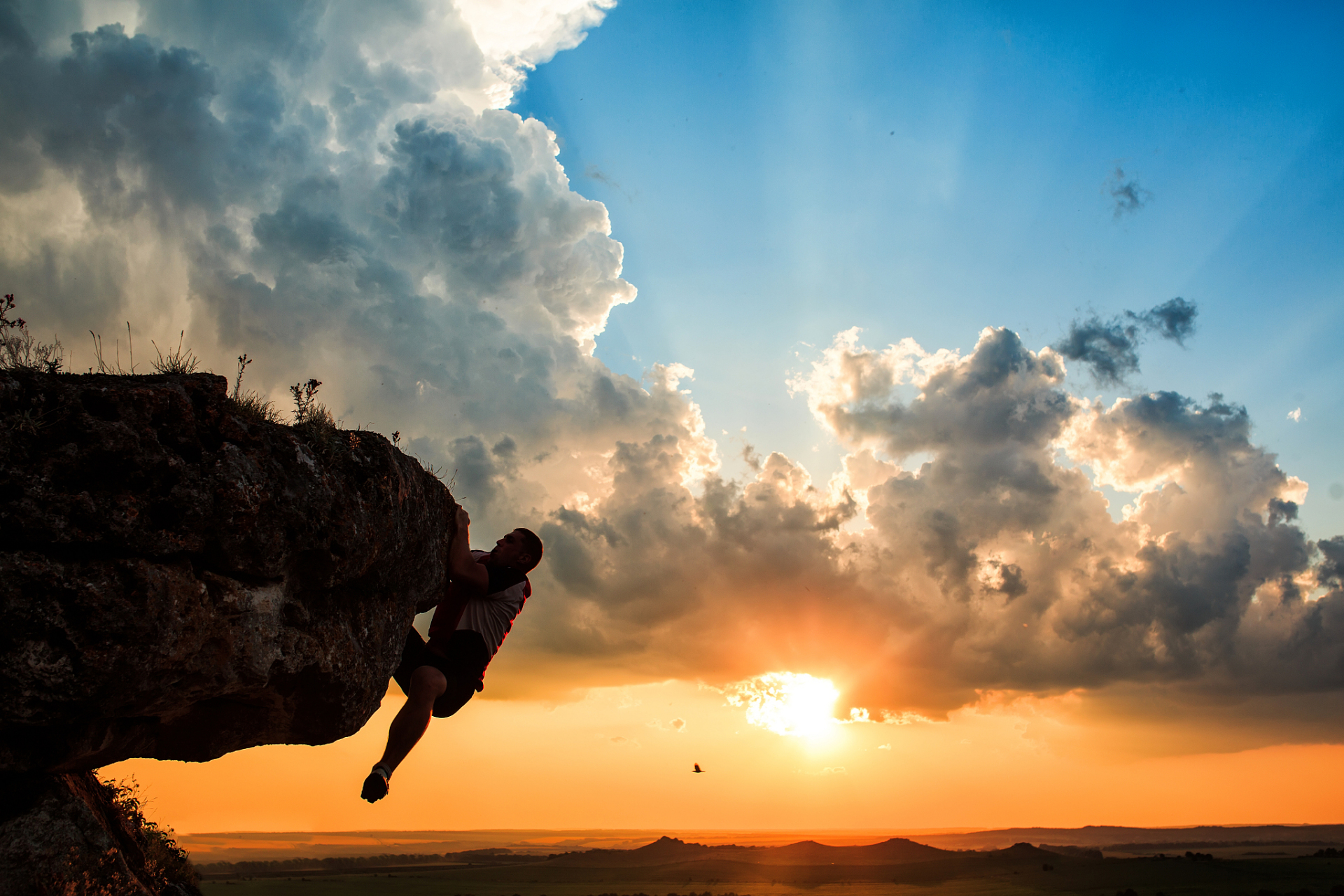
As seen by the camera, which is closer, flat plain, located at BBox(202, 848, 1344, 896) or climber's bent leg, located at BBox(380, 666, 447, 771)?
climber's bent leg, located at BBox(380, 666, 447, 771)

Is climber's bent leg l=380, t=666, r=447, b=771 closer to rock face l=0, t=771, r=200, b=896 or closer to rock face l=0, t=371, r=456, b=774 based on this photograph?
rock face l=0, t=371, r=456, b=774

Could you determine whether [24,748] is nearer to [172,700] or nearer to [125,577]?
[172,700]

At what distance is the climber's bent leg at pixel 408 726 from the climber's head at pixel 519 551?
1.71 meters

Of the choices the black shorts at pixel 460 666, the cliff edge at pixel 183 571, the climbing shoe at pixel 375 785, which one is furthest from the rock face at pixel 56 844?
the black shorts at pixel 460 666

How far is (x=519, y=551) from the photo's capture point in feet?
33.9

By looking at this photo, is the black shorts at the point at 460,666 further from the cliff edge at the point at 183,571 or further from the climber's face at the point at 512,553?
the climber's face at the point at 512,553

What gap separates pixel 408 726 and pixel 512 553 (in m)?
2.54

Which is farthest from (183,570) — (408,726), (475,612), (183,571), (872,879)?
(872,879)

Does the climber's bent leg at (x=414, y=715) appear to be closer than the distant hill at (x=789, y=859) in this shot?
Yes

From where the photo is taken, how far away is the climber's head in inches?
406

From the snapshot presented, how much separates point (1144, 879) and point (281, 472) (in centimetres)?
16813

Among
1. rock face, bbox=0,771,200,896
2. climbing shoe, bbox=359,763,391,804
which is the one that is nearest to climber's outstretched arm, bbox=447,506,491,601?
climbing shoe, bbox=359,763,391,804

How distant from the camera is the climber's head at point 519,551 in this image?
33.8 feet

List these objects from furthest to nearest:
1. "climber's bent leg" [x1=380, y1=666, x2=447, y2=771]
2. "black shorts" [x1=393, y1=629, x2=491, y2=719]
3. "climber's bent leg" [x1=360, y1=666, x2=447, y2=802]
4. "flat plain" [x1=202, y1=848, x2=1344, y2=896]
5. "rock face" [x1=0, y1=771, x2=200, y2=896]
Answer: "flat plain" [x1=202, y1=848, x2=1344, y2=896], "black shorts" [x1=393, y1=629, x2=491, y2=719], "climber's bent leg" [x1=380, y1=666, x2=447, y2=771], "climber's bent leg" [x1=360, y1=666, x2=447, y2=802], "rock face" [x1=0, y1=771, x2=200, y2=896]
